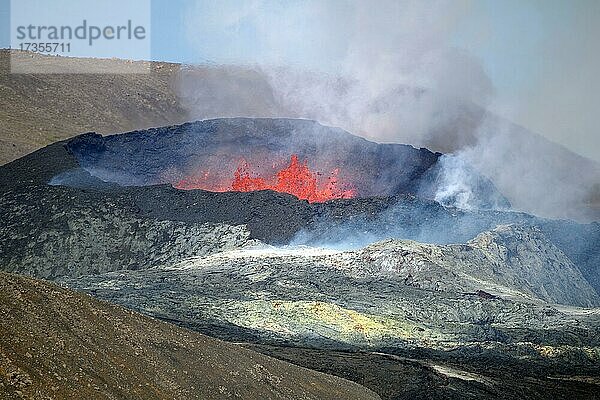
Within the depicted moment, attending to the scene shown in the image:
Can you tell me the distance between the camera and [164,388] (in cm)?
1130

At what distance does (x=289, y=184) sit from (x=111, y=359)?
3147 centimetres

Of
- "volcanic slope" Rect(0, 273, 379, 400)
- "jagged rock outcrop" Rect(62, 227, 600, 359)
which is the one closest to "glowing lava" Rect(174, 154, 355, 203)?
"jagged rock outcrop" Rect(62, 227, 600, 359)

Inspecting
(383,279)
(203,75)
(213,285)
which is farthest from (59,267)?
(203,75)

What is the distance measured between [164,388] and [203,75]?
192 feet

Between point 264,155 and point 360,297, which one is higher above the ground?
point 264,155

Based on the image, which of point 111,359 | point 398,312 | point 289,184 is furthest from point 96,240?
point 111,359

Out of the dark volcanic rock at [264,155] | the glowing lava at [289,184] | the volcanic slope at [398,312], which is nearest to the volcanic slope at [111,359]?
the volcanic slope at [398,312]

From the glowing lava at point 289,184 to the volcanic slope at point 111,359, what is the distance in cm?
2697

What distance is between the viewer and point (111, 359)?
1103cm

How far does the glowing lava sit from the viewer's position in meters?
42.0

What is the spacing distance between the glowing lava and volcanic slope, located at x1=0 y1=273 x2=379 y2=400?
27.0 metres

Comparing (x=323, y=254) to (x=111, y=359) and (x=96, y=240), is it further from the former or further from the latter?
(x=111, y=359)

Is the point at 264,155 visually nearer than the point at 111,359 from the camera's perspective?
No

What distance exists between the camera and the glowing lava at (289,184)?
42.0 metres
